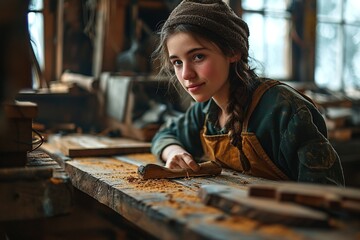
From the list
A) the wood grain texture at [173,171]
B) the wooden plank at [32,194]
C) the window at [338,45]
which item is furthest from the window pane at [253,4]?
the wooden plank at [32,194]

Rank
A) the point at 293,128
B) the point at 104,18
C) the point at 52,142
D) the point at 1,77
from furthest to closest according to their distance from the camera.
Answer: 1. the point at 104,18
2. the point at 52,142
3. the point at 293,128
4. the point at 1,77

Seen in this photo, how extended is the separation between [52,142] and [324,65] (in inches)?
141

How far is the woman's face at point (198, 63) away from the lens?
6.79 ft

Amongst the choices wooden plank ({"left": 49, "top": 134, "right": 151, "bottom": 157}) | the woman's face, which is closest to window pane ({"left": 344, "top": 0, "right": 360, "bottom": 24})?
wooden plank ({"left": 49, "top": 134, "right": 151, "bottom": 157})

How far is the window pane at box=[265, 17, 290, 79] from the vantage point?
5.09m

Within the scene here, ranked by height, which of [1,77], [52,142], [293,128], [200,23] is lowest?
[52,142]

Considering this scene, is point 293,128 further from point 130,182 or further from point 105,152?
point 105,152

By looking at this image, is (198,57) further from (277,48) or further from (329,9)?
(329,9)

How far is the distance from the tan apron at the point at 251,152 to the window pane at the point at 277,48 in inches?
114

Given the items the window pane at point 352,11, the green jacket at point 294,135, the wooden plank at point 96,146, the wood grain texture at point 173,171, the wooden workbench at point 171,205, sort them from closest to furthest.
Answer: the wooden workbench at point 171,205, the green jacket at point 294,135, the wood grain texture at point 173,171, the wooden plank at point 96,146, the window pane at point 352,11

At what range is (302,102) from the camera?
204cm

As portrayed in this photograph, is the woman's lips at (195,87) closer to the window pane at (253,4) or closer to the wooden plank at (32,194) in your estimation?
the wooden plank at (32,194)

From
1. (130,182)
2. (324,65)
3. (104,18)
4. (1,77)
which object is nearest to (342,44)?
(324,65)

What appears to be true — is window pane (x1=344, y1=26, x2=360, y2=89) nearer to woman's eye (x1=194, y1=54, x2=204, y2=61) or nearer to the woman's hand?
the woman's hand
